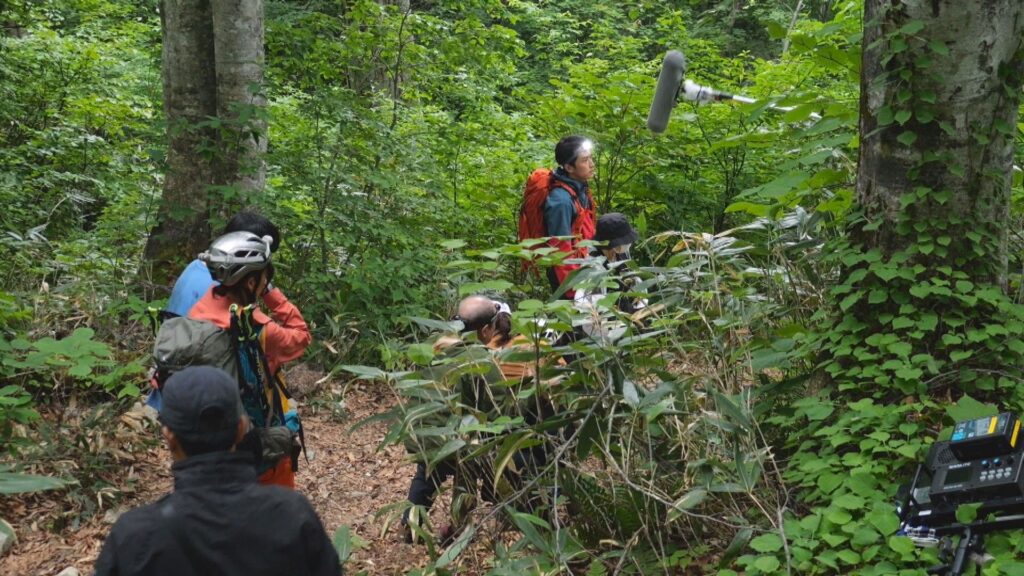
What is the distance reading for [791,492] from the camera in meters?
3.91

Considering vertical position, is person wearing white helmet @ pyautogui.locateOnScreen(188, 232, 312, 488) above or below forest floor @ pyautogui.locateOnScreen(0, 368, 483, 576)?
above

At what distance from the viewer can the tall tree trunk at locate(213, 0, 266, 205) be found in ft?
24.9

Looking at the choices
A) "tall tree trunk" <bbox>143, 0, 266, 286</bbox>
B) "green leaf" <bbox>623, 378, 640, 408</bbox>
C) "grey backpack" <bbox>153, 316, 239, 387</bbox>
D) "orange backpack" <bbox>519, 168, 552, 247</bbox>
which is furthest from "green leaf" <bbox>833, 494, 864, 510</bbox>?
"tall tree trunk" <bbox>143, 0, 266, 286</bbox>

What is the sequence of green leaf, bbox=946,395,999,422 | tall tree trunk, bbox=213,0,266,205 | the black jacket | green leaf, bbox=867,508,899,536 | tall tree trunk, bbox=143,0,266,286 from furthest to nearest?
tall tree trunk, bbox=143,0,266,286
tall tree trunk, bbox=213,0,266,205
green leaf, bbox=946,395,999,422
green leaf, bbox=867,508,899,536
the black jacket

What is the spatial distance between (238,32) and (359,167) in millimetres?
1547

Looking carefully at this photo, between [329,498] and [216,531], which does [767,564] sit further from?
[329,498]

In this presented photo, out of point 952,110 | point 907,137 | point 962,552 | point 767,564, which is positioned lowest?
point 767,564

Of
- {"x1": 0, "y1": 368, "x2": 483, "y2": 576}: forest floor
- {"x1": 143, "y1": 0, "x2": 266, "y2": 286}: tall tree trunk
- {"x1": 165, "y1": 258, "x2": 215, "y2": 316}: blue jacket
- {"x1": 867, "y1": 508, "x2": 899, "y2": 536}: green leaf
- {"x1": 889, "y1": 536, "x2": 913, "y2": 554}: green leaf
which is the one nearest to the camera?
{"x1": 889, "y1": 536, "x2": 913, "y2": 554}: green leaf

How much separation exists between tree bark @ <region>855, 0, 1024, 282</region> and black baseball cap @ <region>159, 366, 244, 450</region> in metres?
3.03

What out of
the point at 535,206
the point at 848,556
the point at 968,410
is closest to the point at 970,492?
the point at 848,556

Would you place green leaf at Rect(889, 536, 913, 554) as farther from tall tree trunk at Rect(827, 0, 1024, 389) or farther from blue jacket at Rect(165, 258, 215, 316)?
blue jacket at Rect(165, 258, 215, 316)

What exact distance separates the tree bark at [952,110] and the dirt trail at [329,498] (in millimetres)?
3045

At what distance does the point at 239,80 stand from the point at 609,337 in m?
5.12

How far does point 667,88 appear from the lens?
16.2ft
